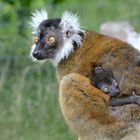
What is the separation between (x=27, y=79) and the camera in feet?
48.2

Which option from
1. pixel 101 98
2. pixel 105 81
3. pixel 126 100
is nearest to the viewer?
pixel 126 100

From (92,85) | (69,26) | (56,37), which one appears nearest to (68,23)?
(69,26)

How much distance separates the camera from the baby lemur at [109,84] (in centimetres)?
1005

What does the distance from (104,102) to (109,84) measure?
242 millimetres

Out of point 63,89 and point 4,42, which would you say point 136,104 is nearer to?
point 63,89

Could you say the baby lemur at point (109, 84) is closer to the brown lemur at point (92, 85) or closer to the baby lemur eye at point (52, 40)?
the brown lemur at point (92, 85)

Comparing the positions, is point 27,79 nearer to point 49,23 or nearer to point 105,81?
point 49,23

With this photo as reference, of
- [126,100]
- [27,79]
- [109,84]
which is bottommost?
[126,100]

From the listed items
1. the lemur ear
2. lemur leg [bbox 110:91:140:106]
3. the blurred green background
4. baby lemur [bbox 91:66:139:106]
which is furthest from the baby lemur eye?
the blurred green background

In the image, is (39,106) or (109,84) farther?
(39,106)

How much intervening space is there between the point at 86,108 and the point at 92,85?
1.13 ft

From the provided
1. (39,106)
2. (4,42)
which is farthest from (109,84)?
(4,42)

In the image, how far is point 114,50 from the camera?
1048 cm

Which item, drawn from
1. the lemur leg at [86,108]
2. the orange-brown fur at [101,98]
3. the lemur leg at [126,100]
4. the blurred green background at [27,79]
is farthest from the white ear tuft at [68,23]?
the blurred green background at [27,79]
